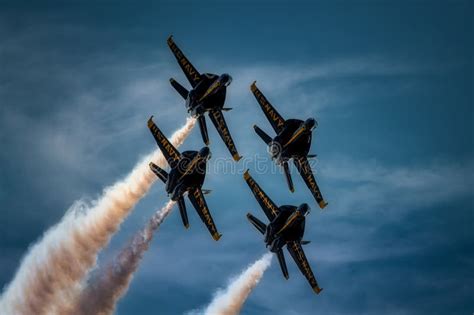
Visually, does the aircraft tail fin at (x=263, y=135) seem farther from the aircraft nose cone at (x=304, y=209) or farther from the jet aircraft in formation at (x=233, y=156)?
the aircraft nose cone at (x=304, y=209)

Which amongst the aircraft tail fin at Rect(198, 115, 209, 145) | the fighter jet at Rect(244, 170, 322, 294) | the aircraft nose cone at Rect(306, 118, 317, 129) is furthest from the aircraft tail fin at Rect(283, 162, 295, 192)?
the aircraft tail fin at Rect(198, 115, 209, 145)

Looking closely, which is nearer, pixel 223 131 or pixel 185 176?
pixel 185 176

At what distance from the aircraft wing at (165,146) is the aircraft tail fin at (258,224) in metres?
19.2

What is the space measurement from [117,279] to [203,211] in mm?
21830

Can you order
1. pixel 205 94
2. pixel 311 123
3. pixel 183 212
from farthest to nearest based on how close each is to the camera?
1. pixel 205 94
2. pixel 311 123
3. pixel 183 212

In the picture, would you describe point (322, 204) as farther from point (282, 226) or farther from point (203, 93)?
point (203, 93)

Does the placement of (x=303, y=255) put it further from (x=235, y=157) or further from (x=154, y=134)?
(x=154, y=134)

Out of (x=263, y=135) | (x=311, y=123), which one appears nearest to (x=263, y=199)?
(x=263, y=135)

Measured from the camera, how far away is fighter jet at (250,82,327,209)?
175788 millimetres

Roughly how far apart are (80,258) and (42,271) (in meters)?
7.79

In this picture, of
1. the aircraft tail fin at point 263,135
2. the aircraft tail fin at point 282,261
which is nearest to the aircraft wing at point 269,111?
the aircraft tail fin at point 263,135

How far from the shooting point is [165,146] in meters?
173

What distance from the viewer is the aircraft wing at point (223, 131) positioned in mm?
179750

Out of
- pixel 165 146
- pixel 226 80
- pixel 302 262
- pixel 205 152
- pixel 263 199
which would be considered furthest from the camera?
pixel 302 262
